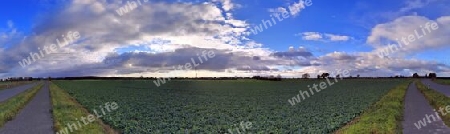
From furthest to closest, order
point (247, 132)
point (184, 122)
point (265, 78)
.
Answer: point (265, 78) → point (184, 122) → point (247, 132)

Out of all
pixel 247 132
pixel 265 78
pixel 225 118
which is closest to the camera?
pixel 247 132

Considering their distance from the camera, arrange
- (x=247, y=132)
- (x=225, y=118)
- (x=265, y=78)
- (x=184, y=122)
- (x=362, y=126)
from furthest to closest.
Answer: (x=265, y=78)
(x=225, y=118)
(x=184, y=122)
(x=362, y=126)
(x=247, y=132)

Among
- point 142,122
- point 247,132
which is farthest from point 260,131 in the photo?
point 142,122

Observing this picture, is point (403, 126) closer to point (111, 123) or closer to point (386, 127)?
point (386, 127)

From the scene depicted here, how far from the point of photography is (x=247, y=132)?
18.1m

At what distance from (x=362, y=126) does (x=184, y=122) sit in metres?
9.21

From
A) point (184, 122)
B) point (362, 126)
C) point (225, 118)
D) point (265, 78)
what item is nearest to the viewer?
point (362, 126)

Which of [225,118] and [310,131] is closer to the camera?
[310,131]

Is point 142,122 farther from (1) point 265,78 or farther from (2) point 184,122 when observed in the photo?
(1) point 265,78

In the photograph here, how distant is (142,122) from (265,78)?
157443 mm

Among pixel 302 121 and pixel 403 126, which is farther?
pixel 302 121

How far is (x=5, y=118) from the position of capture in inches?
964

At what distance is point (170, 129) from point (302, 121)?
292 inches

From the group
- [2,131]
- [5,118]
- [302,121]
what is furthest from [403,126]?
[5,118]
